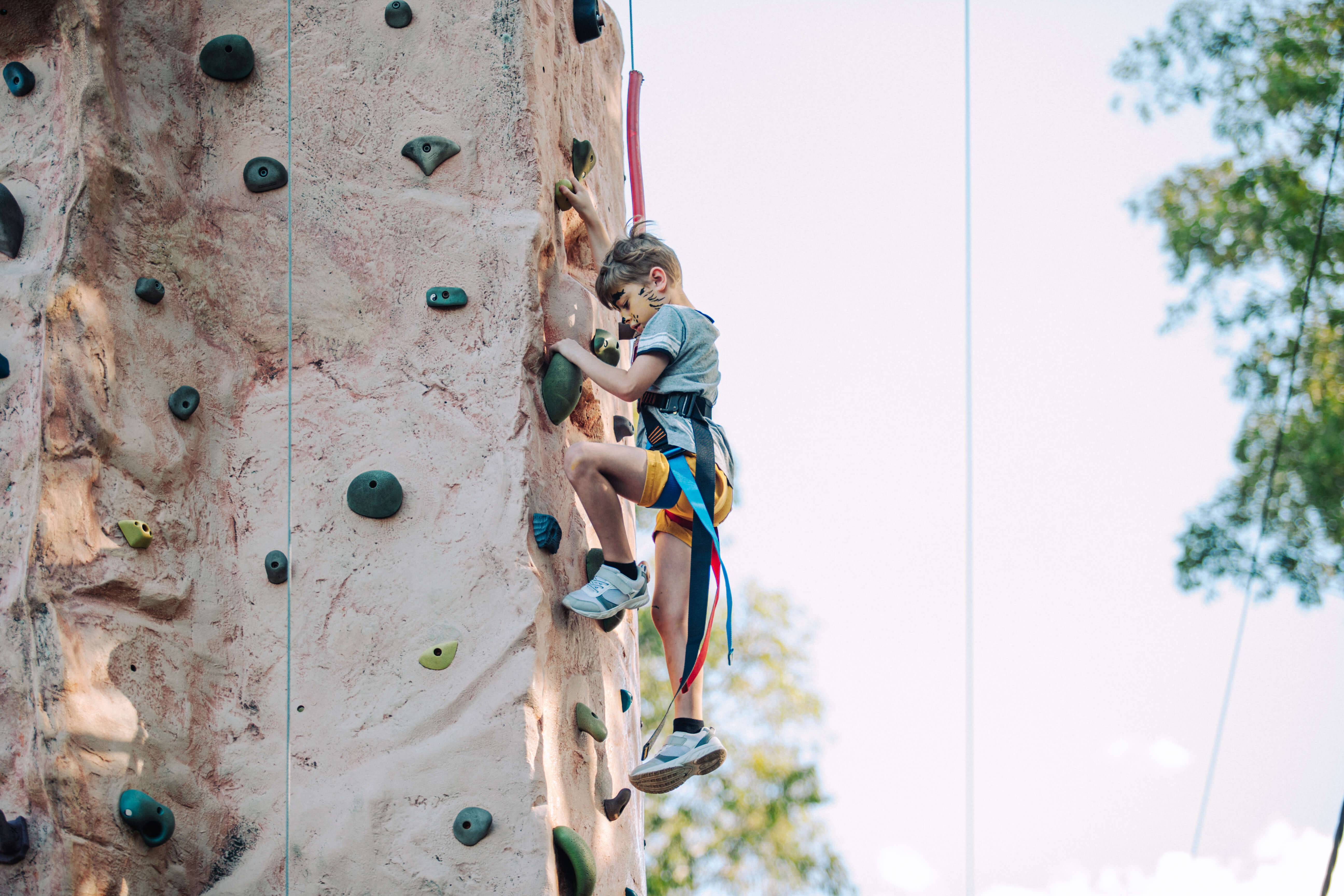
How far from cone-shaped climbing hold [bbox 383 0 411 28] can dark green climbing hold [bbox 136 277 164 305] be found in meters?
0.98

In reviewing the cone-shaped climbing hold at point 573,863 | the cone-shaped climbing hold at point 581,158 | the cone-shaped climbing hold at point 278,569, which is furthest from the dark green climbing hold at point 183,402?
the cone-shaped climbing hold at point 573,863

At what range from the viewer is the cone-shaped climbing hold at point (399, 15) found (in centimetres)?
353

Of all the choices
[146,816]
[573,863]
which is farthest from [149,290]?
[573,863]

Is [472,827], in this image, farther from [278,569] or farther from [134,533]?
[134,533]

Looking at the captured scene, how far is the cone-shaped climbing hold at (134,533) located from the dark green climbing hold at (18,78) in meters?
1.18

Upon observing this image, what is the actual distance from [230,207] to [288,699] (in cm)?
135

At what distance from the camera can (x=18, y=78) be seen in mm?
3252

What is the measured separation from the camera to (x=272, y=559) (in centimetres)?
318

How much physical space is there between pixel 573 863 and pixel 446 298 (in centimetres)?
145

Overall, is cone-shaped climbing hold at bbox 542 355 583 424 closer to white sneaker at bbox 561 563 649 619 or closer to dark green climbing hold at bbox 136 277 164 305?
white sneaker at bbox 561 563 649 619

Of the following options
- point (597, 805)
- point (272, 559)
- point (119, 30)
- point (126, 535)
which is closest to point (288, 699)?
point (272, 559)

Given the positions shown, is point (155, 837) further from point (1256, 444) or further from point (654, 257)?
point (1256, 444)

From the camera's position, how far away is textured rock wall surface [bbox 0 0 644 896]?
289 centimetres

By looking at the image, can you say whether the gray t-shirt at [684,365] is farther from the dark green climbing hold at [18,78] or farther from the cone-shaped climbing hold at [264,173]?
the dark green climbing hold at [18,78]
